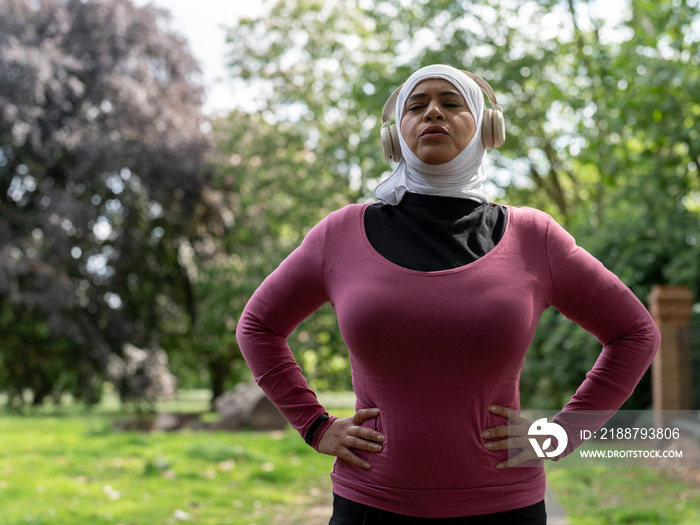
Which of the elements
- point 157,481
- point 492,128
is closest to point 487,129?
point 492,128

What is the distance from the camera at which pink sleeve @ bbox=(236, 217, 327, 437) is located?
1.93 metres

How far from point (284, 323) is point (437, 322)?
1.62 ft

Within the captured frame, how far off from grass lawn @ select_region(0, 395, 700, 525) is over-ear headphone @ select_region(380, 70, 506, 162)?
426 centimetres

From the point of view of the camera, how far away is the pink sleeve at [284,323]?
1.93 metres

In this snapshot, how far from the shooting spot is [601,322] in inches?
72.0

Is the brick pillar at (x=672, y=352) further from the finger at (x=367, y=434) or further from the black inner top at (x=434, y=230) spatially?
the finger at (x=367, y=434)

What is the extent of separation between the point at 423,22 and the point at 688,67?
6.16 m

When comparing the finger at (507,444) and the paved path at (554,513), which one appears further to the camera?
the paved path at (554,513)

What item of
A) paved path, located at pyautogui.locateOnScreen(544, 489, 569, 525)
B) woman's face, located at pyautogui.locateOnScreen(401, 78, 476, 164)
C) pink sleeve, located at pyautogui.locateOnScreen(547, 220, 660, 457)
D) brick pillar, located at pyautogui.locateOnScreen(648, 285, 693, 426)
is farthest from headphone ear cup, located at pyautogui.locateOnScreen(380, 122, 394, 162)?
brick pillar, located at pyautogui.locateOnScreen(648, 285, 693, 426)

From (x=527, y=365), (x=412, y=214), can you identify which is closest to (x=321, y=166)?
(x=527, y=365)

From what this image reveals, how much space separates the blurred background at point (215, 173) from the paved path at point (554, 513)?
453 centimetres

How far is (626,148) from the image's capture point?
8.94 m

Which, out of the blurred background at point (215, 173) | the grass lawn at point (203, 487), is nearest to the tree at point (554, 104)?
the blurred background at point (215, 173)

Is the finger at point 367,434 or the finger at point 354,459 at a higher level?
the finger at point 367,434
